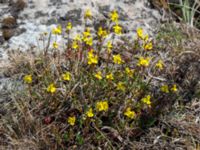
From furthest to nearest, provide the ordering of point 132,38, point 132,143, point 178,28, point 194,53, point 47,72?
point 178,28, point 132,38, point 194,53, point 47,72, point 132,143

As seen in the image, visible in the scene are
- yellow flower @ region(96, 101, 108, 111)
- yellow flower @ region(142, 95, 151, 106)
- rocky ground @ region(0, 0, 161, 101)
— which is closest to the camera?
yellow flower @ region(96, 101, 108, 111)

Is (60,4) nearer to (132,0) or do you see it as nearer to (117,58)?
(132,0)

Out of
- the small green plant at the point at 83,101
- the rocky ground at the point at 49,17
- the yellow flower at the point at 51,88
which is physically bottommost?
the small green plant at the point at 83,101

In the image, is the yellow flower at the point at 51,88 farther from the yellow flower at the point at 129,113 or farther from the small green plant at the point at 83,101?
the yellow flower at the point at 129,113

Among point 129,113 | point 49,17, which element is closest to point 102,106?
point 129,113

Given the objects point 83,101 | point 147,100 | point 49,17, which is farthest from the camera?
point 49,17

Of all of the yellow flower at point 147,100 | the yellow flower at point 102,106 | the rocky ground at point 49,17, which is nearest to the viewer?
the yellow flower at point 102,106

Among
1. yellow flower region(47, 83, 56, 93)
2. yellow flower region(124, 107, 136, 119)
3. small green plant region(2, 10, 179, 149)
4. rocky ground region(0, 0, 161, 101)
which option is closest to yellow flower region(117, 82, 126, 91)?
small green plant region(2, 10, 179, 149)

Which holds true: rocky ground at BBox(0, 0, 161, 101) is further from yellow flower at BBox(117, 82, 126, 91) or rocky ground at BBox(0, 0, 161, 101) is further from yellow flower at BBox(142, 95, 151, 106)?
yellow flower at BBox(142, 95, 151, 106)

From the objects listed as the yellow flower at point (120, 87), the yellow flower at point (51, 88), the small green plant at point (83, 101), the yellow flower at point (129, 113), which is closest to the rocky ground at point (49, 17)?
the small green plant at point (83, 101)

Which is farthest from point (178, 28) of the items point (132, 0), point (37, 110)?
point (37, 110)

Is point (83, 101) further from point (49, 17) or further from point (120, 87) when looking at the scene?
point (49, 17)
